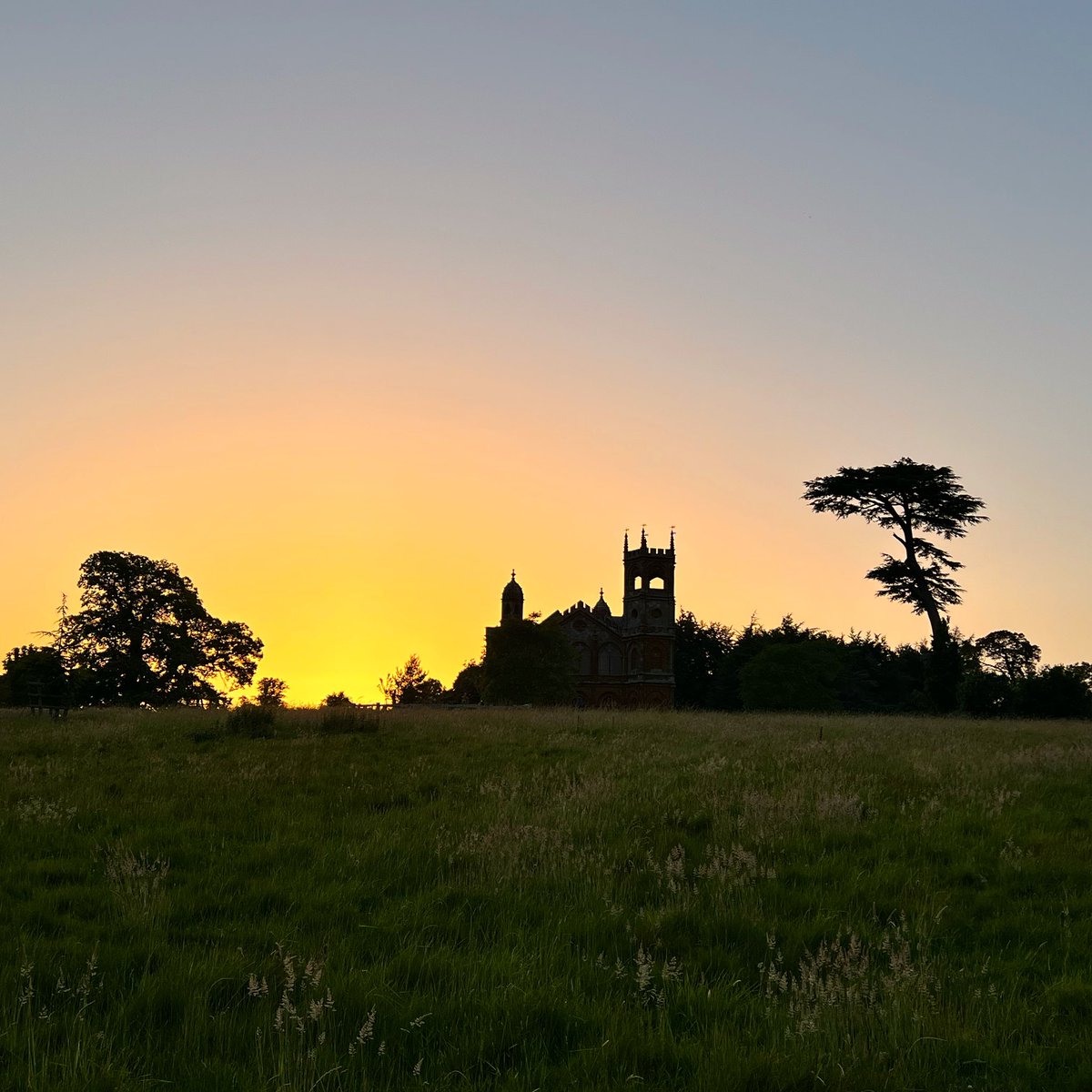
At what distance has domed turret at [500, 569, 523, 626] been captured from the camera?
99875 millimetres

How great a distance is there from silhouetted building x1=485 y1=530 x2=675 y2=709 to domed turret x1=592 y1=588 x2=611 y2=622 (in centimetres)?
17

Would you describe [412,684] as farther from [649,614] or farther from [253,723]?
[253,723]

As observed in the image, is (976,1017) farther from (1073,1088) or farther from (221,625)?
(221,625)

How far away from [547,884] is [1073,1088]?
3829 mm

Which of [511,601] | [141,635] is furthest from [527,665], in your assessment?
[511,601]

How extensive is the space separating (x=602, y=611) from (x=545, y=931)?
10043 centimetres

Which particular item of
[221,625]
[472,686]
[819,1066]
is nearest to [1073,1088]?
[819,1066]

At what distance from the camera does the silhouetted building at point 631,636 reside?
9969cm

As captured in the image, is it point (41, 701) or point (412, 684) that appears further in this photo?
point (412, 684)

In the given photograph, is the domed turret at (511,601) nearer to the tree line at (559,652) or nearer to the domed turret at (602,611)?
the domed turret at (602,611)

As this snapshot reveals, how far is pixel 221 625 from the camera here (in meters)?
60.7

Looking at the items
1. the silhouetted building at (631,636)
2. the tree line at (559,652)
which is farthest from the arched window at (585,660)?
the tree line at (559,652)

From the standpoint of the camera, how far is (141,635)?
55.4 metres

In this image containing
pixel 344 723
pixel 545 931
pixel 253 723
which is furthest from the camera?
pixel 344 723
